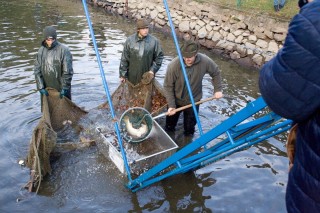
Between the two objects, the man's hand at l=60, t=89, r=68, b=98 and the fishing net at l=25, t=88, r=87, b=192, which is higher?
the man's hand at l=60, t=89, r=68, b=98

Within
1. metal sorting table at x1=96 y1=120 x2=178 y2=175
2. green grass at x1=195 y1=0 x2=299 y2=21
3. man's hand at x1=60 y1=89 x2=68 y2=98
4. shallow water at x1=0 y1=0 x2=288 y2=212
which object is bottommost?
shallow water at x1=0 y1=0 x2=288 y2=212

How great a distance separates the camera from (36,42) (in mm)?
13859

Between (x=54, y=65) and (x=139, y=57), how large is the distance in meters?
1.82

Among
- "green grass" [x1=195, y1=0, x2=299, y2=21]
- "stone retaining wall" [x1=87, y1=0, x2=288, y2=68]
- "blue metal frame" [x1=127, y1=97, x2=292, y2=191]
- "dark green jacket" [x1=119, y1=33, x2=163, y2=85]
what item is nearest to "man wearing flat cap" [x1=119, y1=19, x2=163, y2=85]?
"dark green jacket" [x1=119, y1=33, x2=163, y2=85]

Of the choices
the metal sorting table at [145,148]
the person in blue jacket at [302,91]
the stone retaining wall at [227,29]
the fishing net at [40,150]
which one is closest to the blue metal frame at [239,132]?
the metal sorting table at [145,148]

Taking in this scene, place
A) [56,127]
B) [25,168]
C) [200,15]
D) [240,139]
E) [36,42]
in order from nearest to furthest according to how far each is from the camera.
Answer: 1. [240,139]
2. [25,168]
3. [56,127]
4. [36,42]
5. [200,15]

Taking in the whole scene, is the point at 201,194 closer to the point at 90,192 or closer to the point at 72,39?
the point at 90,192

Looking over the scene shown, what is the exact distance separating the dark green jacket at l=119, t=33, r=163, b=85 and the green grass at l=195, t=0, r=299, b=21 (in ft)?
23.7

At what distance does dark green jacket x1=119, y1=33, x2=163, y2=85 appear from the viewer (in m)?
7.66

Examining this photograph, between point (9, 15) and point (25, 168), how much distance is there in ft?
47.3

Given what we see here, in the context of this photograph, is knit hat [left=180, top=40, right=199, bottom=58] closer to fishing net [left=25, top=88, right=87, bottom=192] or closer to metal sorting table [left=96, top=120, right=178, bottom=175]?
metal sorting table [left=96, top=120, right=178, bottom=175]

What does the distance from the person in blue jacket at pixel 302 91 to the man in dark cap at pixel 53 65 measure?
577cm

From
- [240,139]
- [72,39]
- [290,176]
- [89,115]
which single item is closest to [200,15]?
[72,39]

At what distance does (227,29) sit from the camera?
46.5ft
